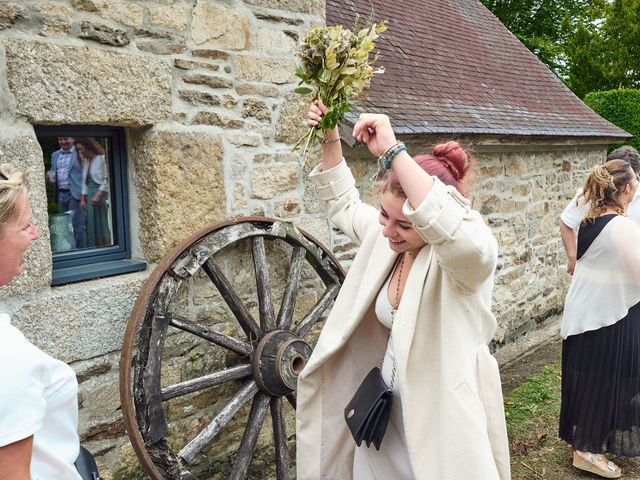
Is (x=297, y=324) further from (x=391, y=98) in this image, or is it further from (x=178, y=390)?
(x=391, y=98)

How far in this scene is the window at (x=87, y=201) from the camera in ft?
9.17

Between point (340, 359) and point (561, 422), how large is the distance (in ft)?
9.13

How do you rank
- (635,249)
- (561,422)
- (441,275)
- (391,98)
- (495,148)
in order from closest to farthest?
(441,275) < (635,249) < (561,422) < (391,98) < (495,148)

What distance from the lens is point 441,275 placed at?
6.67ft

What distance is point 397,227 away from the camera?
207 centimetres

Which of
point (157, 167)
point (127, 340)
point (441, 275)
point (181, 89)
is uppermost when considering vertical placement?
point (181, 89)

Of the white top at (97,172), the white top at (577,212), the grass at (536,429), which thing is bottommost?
the grass at (536,429)

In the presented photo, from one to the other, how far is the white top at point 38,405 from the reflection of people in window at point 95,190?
148cm

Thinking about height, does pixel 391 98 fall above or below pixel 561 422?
above

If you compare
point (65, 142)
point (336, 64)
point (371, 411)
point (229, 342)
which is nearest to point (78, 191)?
point (65, 142)

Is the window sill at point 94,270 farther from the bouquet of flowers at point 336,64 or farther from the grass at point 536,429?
the grass at point 536,429

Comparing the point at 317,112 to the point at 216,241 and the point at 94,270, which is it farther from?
the point at 94,270

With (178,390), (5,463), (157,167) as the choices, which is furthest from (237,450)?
(5,463)

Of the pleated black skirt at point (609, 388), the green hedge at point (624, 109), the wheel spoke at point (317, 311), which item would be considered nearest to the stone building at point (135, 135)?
the wheel spoke at point (317, 311)
